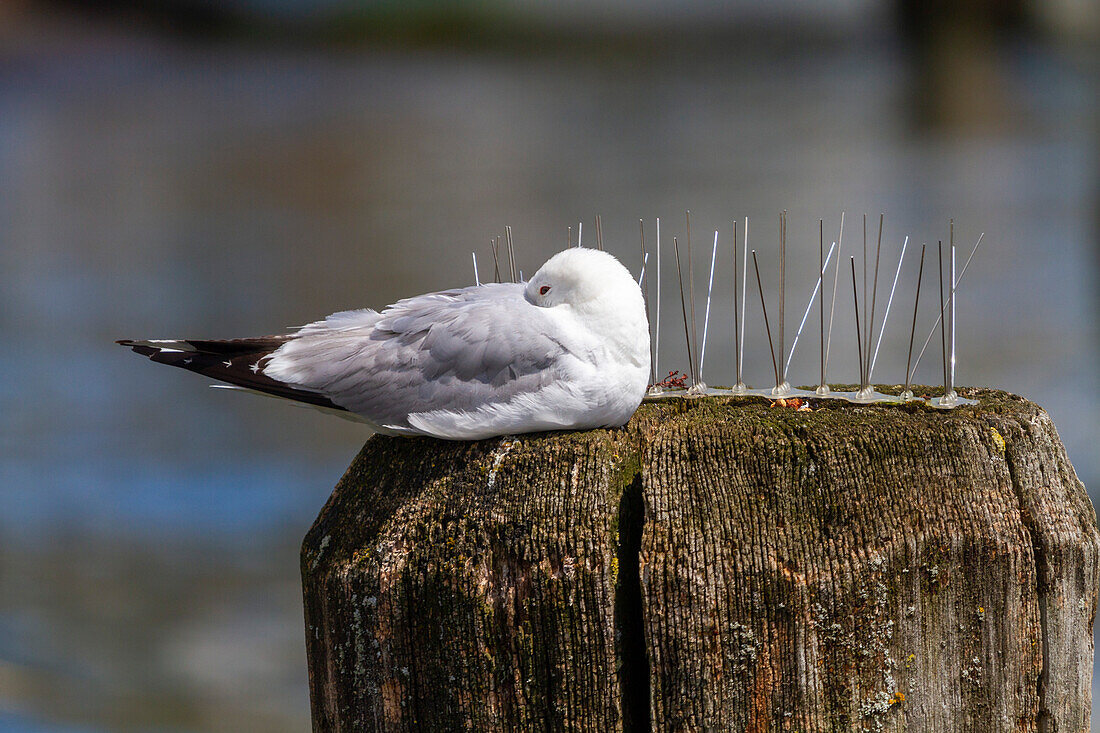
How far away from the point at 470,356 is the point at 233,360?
2.49ft

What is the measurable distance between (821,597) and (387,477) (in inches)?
45.8

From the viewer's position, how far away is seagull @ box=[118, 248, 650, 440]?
2461mm

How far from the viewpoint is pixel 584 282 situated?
8.60 ft

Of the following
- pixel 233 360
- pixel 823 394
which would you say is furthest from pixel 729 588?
pixel 233 360

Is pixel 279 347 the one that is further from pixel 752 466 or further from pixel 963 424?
pixel 963 424

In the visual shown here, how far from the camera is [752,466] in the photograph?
217 centimetres

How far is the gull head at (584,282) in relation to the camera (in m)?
2.62

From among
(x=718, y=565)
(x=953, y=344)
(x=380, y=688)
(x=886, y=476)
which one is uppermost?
(x=953, y=344)

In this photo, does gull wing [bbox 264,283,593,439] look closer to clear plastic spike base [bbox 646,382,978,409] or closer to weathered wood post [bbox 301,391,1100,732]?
weathered wood post [bbox 301,391,1100,732]

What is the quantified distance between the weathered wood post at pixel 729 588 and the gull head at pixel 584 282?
1.73 ft

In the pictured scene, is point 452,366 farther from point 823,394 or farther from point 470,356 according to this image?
point 823,394

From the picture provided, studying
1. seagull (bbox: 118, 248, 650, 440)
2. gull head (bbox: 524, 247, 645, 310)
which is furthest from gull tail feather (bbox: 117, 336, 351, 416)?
gull head (bbox: 524, 247, 645, 310)

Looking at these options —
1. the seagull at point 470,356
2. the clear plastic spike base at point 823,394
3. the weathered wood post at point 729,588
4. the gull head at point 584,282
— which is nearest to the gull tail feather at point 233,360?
the seagull at point 470,356

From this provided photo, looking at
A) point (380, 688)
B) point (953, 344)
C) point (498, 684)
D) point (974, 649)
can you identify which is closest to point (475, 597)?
point (498, 684)
